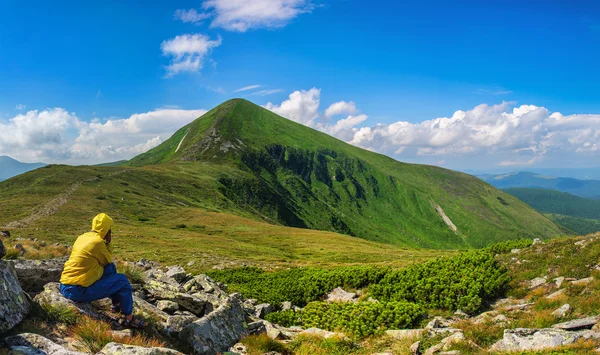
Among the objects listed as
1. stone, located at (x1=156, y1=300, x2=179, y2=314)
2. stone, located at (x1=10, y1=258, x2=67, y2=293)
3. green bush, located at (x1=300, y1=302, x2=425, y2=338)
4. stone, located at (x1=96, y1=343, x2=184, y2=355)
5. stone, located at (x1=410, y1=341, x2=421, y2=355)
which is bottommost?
green bush, located at (x1=300, y1=302, x2=425, y2=338)

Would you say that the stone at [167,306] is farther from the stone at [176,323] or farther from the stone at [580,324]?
the stone at [580,324]

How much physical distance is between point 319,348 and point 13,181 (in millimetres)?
142242

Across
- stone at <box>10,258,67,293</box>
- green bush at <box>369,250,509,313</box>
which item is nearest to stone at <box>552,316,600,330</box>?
green bush at <box>369,250,509,313</box>

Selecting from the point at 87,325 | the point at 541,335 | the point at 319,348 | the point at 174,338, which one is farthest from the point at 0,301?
the point at 541,335

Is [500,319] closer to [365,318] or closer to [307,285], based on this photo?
[365,318]

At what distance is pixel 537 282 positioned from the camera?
18203mm

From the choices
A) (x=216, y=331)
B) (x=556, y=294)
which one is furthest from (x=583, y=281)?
(x=216, y=331)

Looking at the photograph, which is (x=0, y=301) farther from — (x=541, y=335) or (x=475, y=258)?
(x=475, y=258)

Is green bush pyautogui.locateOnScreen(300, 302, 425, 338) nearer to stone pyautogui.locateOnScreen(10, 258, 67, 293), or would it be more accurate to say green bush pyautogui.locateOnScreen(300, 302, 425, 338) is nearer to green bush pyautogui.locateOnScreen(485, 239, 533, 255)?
stone pyautogui.locateOnScreen(10, 258, 67, 293)

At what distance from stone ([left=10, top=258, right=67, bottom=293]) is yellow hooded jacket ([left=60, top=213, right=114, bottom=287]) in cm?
283

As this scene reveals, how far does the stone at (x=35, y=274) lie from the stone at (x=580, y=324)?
18684mm

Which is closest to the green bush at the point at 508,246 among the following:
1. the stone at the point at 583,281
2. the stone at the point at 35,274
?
the stone at the point at 583,281

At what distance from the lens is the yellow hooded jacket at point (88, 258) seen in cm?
998

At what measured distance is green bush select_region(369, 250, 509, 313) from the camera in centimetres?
1788
